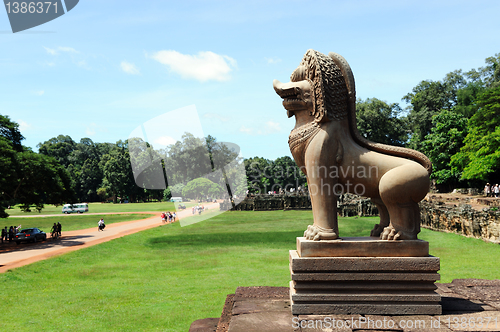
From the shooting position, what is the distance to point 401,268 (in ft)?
13.2

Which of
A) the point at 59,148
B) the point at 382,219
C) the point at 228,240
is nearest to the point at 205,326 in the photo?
the point at 382,219

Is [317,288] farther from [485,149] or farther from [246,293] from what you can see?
[485,149]

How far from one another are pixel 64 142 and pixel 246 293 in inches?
3365

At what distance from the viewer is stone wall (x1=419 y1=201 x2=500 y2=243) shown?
14.2m

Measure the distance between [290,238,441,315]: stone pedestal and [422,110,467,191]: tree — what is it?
3373 centimetres

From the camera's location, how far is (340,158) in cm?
438

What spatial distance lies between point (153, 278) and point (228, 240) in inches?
288

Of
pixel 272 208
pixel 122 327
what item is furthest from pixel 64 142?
pixel 122 327

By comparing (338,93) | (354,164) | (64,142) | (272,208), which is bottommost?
(272,208)

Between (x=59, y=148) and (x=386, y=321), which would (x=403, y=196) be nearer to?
(x=386, y=321)

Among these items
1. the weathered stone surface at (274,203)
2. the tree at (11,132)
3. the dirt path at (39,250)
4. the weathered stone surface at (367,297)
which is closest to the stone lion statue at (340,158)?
the weathered stone surface at (367,297)

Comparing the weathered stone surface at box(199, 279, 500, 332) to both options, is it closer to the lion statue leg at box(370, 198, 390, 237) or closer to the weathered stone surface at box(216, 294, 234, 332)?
the weathered stone surface at box(216, 294, 234, 332)

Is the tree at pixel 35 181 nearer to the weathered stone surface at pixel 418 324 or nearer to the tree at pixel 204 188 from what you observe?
the weathered stone surface at pixel 418 324

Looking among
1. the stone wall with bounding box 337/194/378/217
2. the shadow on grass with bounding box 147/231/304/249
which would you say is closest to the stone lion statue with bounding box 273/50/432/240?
the shadow on grass with bounding box 147/231/304/249
